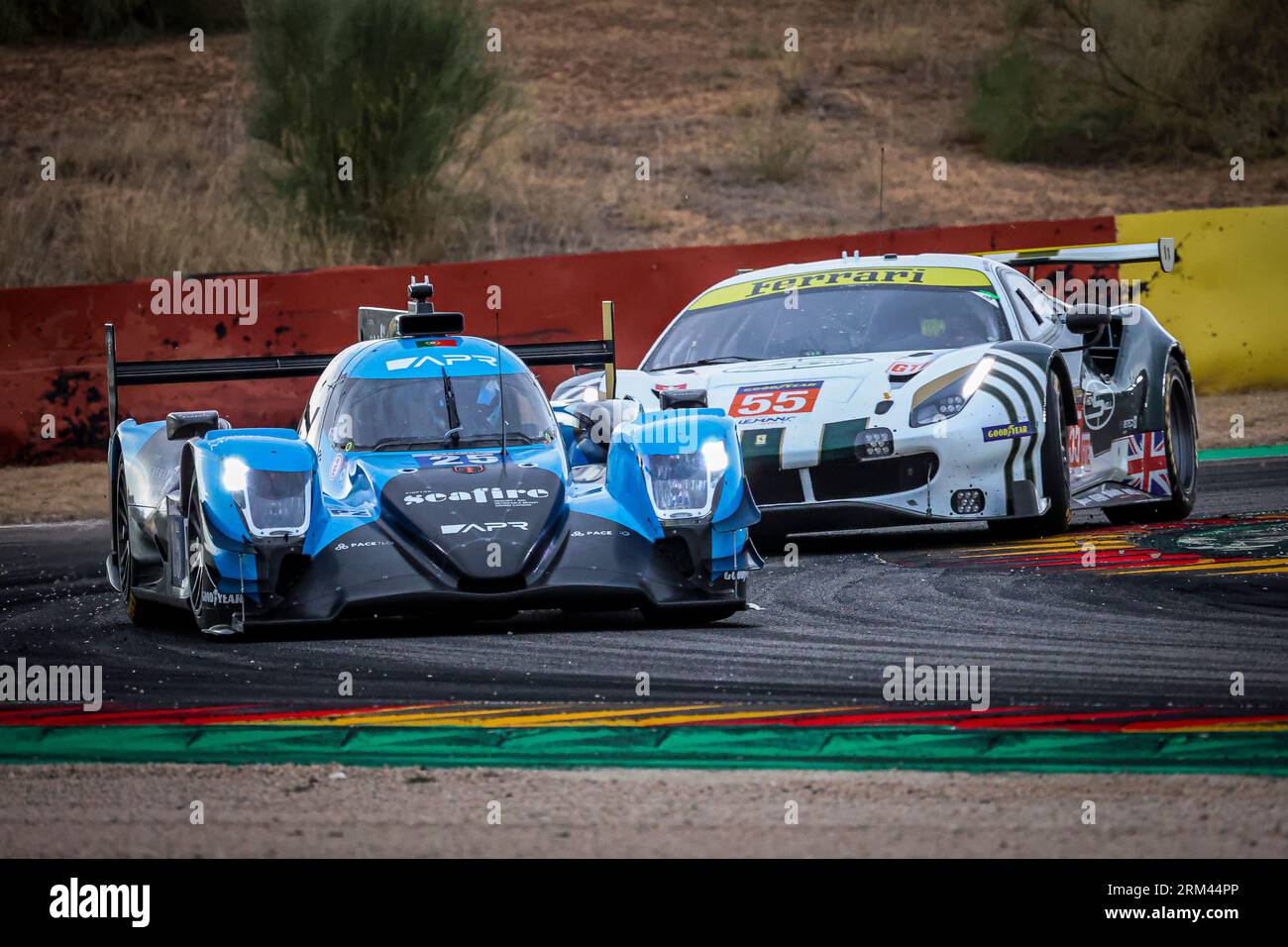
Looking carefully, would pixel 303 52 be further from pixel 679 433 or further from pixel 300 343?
pixel 679 433

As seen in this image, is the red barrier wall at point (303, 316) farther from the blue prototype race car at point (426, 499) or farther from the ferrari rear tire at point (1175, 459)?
the blue prototype race car at point (426, 499)

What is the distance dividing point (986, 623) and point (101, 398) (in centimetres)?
1049

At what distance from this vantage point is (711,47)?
4294cm

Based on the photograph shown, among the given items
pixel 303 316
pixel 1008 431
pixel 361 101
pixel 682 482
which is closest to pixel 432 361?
pixel 682 482

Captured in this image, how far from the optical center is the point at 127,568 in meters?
9.52

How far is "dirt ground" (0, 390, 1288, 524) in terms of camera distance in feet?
50.0

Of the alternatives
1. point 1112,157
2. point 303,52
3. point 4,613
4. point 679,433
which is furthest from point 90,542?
point 1112,157

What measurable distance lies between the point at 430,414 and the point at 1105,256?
4802 mm

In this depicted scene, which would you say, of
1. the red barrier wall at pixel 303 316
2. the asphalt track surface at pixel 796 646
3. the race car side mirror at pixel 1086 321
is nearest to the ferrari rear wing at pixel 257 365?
the asphalt track surface at pixel 796 646

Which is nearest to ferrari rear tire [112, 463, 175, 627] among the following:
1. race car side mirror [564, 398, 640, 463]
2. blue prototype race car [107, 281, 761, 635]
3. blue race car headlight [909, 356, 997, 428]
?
blue prototype race car [107, 281, 761, 635]

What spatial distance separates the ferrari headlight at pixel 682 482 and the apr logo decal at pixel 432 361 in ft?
3.14

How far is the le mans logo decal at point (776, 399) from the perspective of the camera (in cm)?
1073

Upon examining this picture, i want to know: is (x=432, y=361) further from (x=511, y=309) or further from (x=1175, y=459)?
(x=511, y=309)

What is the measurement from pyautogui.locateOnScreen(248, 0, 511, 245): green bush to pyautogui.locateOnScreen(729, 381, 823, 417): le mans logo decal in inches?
649
